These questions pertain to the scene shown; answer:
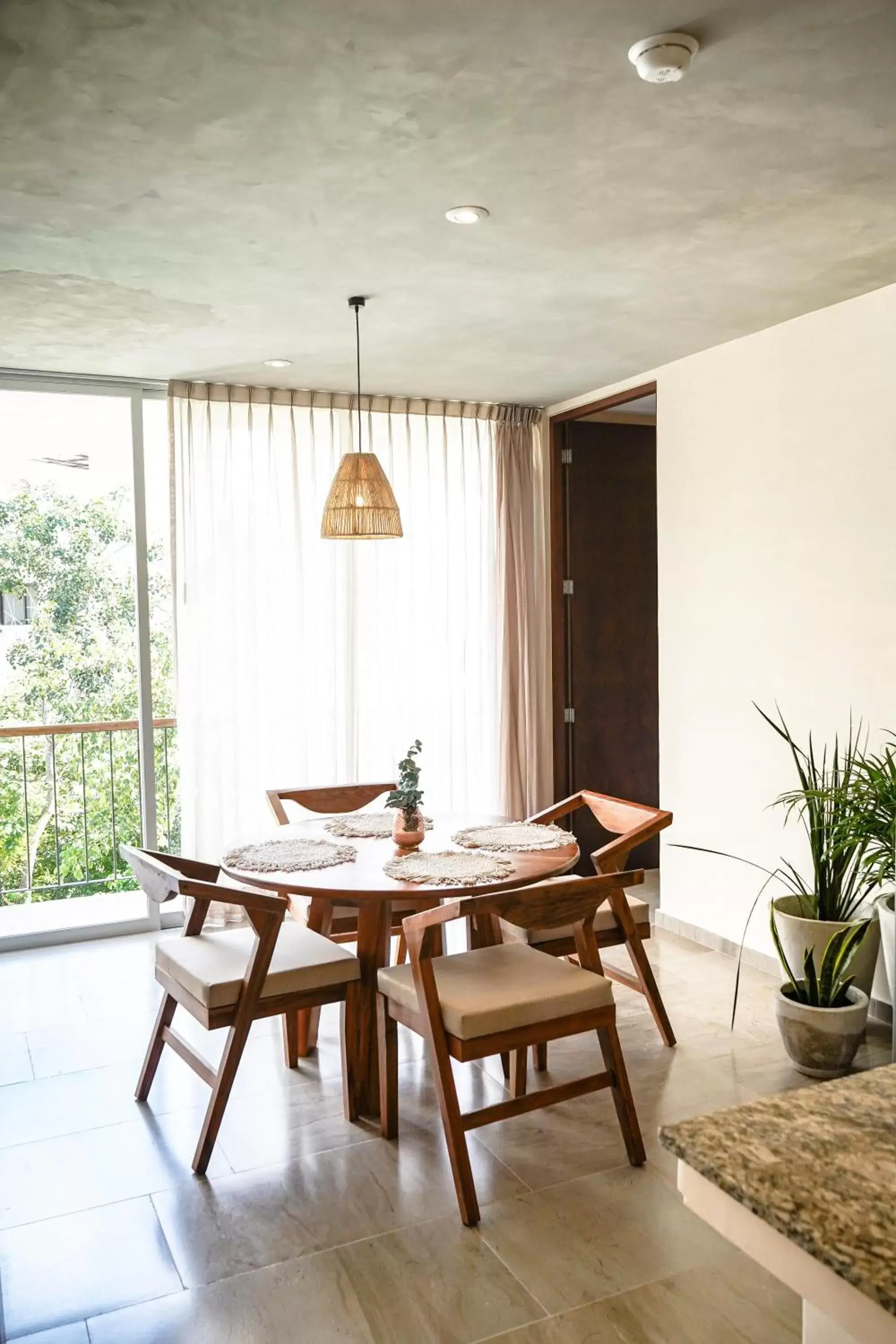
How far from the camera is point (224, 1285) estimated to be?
228cm

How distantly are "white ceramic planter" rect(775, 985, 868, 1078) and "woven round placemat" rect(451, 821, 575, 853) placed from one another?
884 millimetres

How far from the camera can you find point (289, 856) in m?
3.22

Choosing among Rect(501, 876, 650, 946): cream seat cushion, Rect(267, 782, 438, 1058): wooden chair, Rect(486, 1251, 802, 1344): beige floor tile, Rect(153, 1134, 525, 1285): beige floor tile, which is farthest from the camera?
Rect(267, 782, 438, 1058): wooden chair

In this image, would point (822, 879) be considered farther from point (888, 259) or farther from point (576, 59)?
point (576, 59)

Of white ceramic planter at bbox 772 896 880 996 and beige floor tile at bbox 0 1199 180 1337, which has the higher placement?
white ceramic planter at bbox 772 896 880 996

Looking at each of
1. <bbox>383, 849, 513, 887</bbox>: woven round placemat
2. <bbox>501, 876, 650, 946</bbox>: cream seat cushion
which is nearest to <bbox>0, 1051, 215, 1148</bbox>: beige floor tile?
<bbox>383, 849, 513, 887</bbox>: woven round placemat

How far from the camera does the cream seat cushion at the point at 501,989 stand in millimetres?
2580

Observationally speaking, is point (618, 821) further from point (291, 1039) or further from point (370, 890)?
point (291, 1039)

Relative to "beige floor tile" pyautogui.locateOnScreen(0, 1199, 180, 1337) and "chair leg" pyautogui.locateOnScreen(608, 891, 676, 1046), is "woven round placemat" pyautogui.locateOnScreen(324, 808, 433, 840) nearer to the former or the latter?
"chair leg" pyautogui.locateOnScreen(608, 891, 676, 1046)

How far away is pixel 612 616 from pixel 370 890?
3403 millimetres

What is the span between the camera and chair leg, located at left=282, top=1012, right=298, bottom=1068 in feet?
11.2

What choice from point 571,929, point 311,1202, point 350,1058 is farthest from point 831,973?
point 311,1202

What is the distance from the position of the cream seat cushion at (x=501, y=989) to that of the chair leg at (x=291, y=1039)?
2.01ft

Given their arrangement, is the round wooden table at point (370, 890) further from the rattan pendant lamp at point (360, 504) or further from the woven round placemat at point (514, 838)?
the rattan pendant lamp at point (360, 504)
